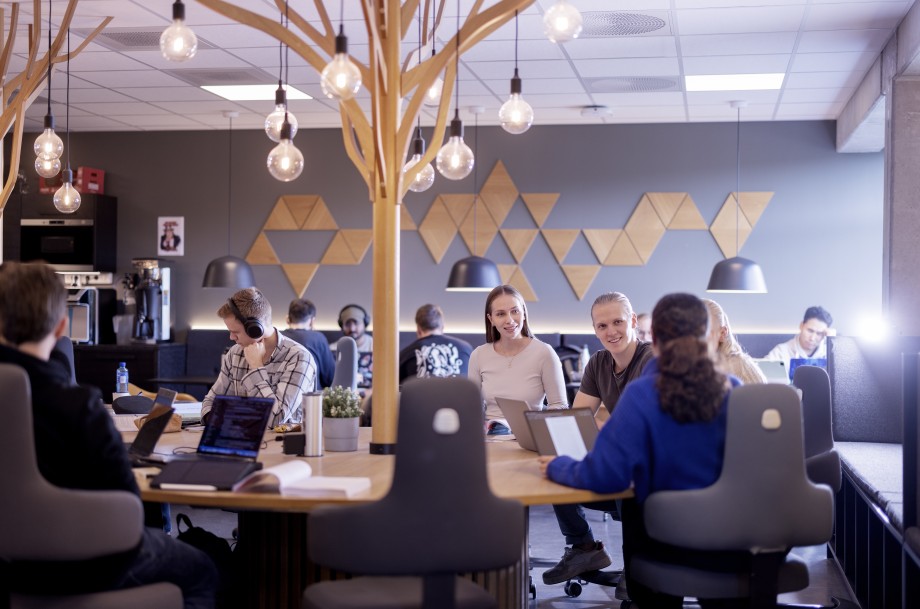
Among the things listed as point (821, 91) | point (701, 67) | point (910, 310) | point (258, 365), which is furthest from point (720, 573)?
point (821, 91)

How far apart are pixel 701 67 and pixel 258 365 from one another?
426 centimetres

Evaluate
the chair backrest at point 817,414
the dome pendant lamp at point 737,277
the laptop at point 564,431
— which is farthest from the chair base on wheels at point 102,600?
the dome pendant lamp at point 737,277

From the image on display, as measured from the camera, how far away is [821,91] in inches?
312

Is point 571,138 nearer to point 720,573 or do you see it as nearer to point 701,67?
point 701,67

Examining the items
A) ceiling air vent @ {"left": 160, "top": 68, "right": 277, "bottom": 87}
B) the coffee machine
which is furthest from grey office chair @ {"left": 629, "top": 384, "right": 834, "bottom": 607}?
the coffee machine

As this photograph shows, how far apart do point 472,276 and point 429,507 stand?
589cm

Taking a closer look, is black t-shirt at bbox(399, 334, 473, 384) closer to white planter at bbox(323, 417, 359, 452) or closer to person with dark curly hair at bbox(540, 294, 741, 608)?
white planter at bbox(323, 417, 359, 452)

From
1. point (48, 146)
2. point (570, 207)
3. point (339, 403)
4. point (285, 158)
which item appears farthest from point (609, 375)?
point (570, 207)

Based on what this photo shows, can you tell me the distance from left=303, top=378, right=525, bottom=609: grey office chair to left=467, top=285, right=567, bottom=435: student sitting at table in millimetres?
2110

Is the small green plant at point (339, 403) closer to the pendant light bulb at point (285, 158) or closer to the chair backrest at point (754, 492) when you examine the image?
the pendant light bulb at point (285, 158)

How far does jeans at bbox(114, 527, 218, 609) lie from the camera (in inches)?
107

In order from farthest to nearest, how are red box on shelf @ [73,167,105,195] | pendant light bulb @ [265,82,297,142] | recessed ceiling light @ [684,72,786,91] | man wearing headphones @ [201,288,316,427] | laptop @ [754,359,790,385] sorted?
red box on shelf @ [73,167,105,195]
recessed ceiling light @ [684,72,786,91]
laptop @ [754,359,790,385]
man wearing headphones @ [201,288,316,427]
pendant light bulb @ [265,82,297,142]

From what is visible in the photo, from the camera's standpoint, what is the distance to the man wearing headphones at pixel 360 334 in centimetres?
834

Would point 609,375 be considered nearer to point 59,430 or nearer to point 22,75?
point 59,430
